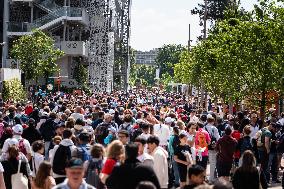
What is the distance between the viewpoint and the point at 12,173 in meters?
10.9

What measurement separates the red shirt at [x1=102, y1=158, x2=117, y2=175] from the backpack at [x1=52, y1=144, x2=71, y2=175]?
6.61ft

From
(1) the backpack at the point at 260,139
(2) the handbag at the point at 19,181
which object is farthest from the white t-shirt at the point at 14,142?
(1) the backpack at the point at 260,139

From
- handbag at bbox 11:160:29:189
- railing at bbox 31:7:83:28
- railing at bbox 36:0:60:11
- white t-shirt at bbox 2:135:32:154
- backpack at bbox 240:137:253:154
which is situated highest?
railing at bbox 36:0:60:11

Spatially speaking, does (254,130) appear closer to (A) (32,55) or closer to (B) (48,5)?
(A) (32,55)

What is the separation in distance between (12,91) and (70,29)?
107 ft

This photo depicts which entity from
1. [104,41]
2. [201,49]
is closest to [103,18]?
[104,41]

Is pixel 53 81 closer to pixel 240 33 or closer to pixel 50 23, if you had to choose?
pixel 50 23

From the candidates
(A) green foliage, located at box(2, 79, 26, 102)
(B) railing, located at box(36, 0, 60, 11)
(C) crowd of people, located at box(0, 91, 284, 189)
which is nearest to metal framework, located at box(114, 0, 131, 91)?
(B) railing, located at box(36, 0, 60, 11)

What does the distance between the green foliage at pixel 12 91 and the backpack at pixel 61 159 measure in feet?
89.2

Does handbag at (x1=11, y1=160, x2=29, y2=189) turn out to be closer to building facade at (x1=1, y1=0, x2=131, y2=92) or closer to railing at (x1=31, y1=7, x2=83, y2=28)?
building facade at (x1=1, y1=0, x2=131, y2=92)

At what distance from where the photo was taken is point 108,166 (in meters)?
9.25

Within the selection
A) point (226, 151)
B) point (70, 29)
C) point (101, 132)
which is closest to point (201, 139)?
point (226, 151)

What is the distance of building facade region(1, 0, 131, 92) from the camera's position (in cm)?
6247

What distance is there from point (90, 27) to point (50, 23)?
1480cm
